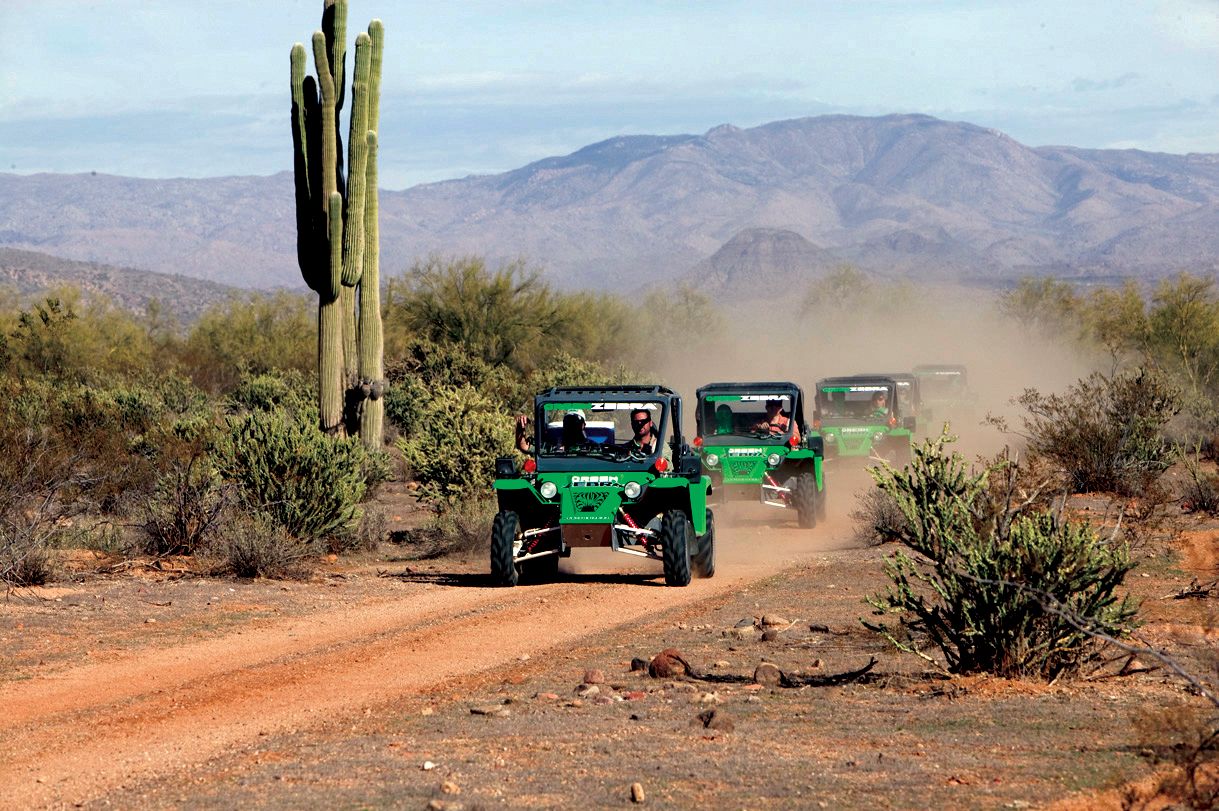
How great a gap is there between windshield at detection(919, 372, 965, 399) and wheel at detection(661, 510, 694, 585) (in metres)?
29.3

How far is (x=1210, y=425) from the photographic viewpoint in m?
36.5

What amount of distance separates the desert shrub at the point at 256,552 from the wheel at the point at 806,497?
7.40 meters

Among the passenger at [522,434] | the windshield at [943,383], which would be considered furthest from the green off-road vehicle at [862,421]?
the windshield at [943,383]

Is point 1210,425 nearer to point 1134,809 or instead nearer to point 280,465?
point 280,465

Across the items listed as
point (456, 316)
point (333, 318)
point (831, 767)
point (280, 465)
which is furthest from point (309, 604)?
point (456, 316)

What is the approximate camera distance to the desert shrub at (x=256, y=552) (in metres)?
15.9

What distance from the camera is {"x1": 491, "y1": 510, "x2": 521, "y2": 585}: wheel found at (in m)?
15.2

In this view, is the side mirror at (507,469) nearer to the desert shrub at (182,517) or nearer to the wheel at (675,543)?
the wheel at (675,543)

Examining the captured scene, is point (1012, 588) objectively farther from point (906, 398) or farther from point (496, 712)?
point (906, 398)

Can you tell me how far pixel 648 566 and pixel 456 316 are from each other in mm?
31371

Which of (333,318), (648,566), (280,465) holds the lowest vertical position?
(648,566)

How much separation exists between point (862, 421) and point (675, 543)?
13383mm

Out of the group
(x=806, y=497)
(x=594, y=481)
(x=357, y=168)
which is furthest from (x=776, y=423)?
(x=357, y=168)

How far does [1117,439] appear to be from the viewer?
79.4 feet
